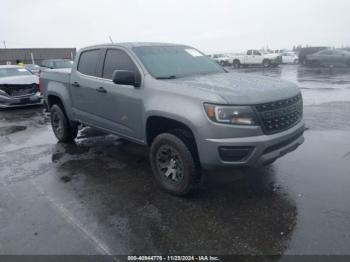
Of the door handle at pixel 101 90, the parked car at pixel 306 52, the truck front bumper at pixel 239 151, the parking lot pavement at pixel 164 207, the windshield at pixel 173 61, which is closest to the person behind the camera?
the parking lot pavement at pixel 164 207

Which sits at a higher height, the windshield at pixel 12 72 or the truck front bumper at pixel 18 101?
the windshield at pixel 12 72

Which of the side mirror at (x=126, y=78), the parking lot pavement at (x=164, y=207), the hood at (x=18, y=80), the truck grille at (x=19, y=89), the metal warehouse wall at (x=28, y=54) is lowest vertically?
the parking lot pavement at (x=164, y=207)

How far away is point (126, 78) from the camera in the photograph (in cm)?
439

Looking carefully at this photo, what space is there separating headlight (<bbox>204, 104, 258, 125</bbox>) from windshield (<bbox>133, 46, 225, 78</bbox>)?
119 centimetres

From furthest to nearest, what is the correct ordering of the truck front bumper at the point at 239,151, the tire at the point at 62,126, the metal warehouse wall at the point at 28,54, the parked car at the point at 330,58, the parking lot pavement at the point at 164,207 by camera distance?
the metal warehouse wall at the point at 28,54 → the parked car at the point at 330,58 → the tire at the point at 62,126 → the truck front bumper at the point at 239,151 → the parking lot pavement at the point at 164,207

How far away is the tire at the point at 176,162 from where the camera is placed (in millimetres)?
3996

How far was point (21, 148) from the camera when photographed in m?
6.89

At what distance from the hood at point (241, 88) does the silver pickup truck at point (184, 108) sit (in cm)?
1

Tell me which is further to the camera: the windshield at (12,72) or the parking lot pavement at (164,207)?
the windshield at (12,72)

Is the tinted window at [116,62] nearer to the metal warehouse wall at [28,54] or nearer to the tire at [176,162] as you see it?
the tire at [176,162]

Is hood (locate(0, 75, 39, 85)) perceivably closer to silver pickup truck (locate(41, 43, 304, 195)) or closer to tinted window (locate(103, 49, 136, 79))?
silver pickup truck (locate(41, 43, 304, 195))

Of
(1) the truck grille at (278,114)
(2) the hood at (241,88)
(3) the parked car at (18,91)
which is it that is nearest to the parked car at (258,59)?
(3) the parked car at (18,91)

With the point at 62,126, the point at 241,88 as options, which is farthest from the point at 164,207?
the point at 62,126

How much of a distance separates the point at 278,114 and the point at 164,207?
1.76 metres
